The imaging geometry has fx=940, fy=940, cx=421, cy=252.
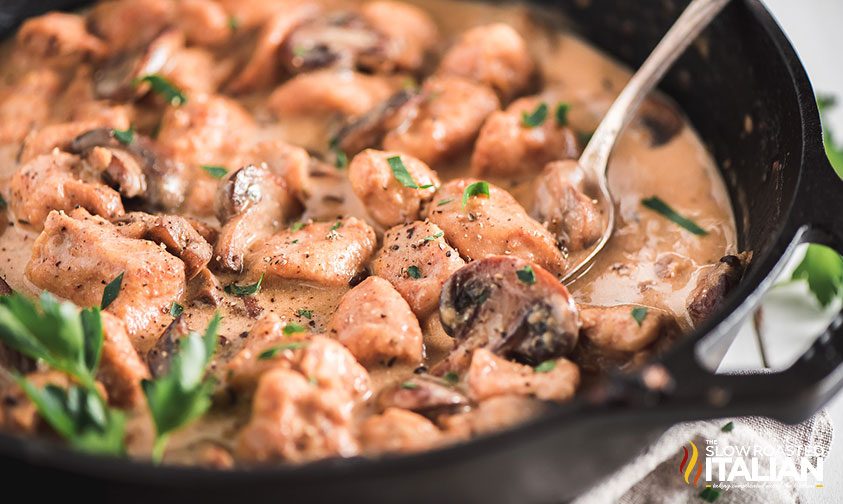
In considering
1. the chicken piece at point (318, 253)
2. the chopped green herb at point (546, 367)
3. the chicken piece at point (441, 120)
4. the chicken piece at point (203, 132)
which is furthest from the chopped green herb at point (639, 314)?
the chicken piece at point (203, 132)

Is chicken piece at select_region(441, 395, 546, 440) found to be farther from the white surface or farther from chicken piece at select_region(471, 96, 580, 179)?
chicken piece at select_region(471, 96, 580, 179)

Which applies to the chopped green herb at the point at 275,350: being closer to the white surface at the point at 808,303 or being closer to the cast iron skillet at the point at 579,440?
the cast iron skillet at the point at 579,440

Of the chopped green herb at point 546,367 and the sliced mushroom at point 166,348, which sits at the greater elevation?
the chopped green herb at point 546,367

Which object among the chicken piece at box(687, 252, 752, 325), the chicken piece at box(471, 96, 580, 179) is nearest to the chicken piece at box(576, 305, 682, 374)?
the chicken piece at box(687, 252, 752, 325)

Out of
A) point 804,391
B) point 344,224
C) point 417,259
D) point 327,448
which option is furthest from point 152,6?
point 804,391

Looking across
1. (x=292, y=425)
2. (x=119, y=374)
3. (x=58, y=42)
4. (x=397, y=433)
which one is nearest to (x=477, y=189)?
(x=397, y=433)
